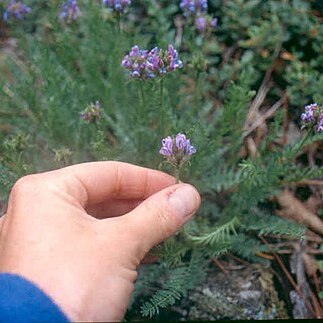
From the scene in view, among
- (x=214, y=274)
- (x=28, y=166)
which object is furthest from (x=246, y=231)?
(x=28, y=166)

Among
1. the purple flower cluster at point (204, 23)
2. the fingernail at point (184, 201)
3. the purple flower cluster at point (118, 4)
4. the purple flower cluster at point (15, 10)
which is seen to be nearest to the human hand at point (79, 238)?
the fingernail at point (184, 201)

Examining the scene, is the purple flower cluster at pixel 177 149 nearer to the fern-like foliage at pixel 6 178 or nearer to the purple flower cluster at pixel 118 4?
the fern-like foliage at pixel 6 178

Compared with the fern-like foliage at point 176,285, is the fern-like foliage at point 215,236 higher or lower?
higher

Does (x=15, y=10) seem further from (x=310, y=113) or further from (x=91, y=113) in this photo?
(x=310, y=113)

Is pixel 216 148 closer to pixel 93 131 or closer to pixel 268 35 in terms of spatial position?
pixel 93 131

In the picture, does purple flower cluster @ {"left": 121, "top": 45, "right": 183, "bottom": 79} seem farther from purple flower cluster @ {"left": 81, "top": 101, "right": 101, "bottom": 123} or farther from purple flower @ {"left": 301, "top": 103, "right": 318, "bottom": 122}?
purple flower @ {"left": 301, "top": 103, "right": 318, "bottom": 122}

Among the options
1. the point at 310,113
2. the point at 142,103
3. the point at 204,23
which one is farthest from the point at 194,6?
the point at 310,113

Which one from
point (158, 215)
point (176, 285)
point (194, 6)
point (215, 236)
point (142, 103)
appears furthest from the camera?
Result: point (194, 6)
